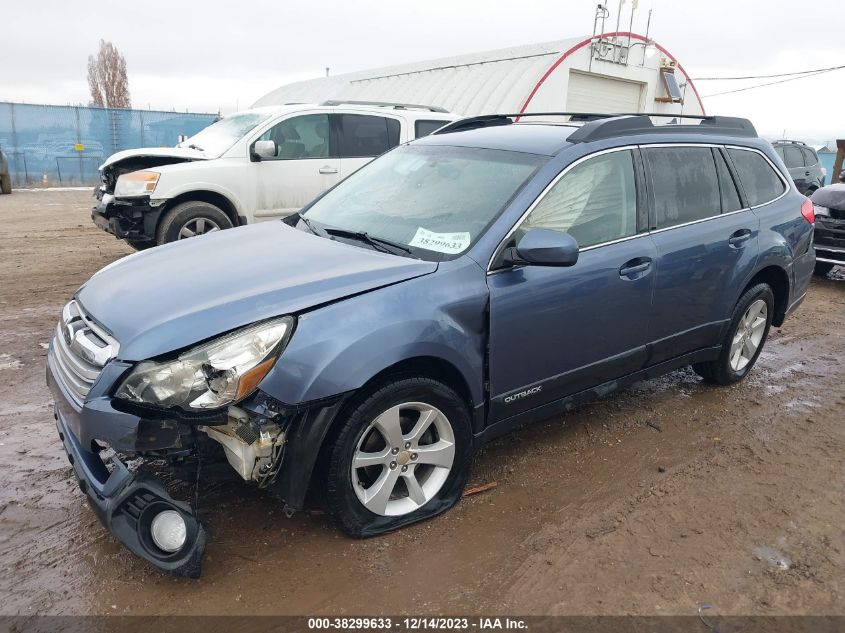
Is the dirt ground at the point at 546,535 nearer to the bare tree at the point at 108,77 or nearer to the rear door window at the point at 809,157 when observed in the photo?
the rear door window at the point at 809,157

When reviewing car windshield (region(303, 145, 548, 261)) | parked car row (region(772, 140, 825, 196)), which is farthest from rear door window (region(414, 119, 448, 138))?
parked car row (region(772, 140, 825, 196))

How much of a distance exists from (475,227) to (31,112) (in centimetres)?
2365

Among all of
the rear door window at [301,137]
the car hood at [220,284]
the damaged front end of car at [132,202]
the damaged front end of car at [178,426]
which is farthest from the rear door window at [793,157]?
the damaged front end of car at [178,426]

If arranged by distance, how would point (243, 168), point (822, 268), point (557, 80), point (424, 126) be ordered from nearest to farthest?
point (243, 168) → point (424, 126) → point (822, 268) → point (557, 80)

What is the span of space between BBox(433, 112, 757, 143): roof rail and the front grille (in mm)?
2509

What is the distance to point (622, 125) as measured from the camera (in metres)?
3.73

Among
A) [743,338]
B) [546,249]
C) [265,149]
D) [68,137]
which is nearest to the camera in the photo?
[546,249]

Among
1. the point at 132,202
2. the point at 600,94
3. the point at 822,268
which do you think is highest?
the point at 600,94

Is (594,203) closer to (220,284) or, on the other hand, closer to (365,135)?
(220,284)

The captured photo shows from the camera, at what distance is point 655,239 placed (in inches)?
A: 146

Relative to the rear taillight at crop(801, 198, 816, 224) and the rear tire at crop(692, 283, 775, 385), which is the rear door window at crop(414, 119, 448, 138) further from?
the rear tire at crop(692, 283, 775, 385)

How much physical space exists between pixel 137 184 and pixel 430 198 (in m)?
4.78

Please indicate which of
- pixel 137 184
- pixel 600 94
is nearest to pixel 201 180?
pixel 137 184

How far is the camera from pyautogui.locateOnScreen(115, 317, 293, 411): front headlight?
7.91ft
